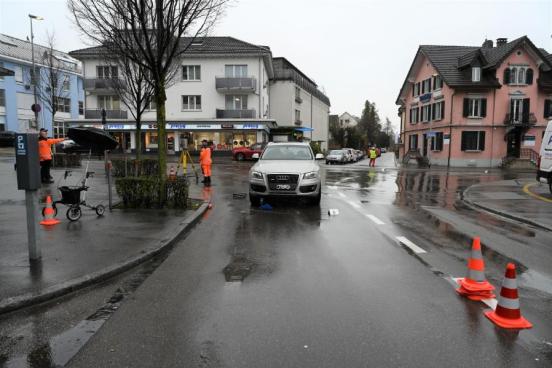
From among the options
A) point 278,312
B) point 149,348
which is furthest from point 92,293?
point 278,312

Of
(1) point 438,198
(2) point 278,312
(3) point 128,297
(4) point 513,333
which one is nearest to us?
(4) point 513,333

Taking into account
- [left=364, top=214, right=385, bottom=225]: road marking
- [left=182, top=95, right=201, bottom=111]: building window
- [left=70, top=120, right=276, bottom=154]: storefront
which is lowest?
[left=364, top=214, right=385, bottom=225]: road marking

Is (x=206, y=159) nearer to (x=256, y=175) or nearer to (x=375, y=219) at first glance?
(x=256, y=175)

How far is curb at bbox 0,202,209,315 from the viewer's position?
14.8 feet

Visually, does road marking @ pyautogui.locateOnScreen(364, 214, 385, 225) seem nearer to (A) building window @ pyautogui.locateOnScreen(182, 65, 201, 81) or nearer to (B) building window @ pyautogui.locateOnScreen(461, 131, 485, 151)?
(B) building window @ pyautogui.locateOnScreen(461, 131, 485, 151)

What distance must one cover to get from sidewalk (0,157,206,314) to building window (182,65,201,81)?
1469 inches

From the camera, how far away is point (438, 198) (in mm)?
15539

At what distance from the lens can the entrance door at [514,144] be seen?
127ft

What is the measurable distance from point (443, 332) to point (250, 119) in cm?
4226

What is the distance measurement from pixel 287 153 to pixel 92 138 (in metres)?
5.45

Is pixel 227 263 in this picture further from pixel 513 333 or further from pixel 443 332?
pixel 513 333

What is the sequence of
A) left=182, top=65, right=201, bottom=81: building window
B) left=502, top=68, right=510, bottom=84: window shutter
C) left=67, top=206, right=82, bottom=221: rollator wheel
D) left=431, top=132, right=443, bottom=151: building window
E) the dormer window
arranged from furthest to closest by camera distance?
1. left=182, top=65, right=201, bottom=81: building window
2. left=431, top=132, right=443, bottom=151: building window
3. the dormer window
4. left=502, top=68, right=510, bottom=84: window shutter
5. left=67, top=206, right=82, bottom=221: rollator wheel

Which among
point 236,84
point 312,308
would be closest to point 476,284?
point 312,308

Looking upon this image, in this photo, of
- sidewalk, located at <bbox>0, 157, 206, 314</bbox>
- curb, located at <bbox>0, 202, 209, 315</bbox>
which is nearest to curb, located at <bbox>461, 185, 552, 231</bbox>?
sidewalk, located at <bbox>0, 157, 206, 314</bbox>
